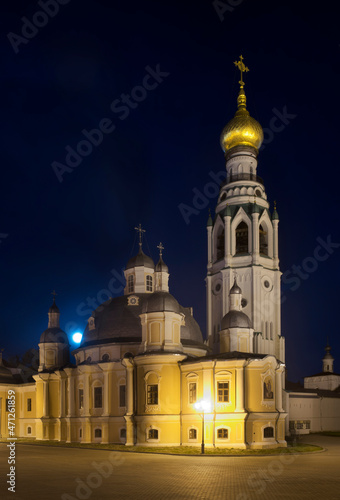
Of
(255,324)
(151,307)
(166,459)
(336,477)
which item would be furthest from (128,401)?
(336,477)

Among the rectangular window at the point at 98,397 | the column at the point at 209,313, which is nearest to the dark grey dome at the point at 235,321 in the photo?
the rectangular window at the point at 98,397

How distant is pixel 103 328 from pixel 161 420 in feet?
36.6

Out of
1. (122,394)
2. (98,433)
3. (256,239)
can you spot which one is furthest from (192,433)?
(256,239)

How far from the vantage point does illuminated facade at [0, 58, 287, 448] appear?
4022cm

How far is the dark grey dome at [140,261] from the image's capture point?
54.6 metres

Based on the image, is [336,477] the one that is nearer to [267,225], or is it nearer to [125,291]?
[125,291]

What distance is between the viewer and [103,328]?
50406mm

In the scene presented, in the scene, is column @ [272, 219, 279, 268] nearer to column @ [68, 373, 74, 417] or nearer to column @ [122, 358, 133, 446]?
column @ [122, 358, 133, 446]

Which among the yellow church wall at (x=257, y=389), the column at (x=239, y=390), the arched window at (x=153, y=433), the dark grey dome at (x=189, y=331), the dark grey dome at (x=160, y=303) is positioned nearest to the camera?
the column at (x=239, y=390)

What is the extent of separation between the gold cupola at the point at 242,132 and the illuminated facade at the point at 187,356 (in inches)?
4.5

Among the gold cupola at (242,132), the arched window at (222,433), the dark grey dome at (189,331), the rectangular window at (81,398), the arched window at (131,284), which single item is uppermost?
the gold cupola at (242,132)

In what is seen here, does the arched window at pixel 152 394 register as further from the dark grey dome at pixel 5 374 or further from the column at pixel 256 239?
the dark grey dome at pixel 5 374

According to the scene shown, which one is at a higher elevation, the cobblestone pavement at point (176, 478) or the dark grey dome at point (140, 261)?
the dark grey dome at point (140, 261)

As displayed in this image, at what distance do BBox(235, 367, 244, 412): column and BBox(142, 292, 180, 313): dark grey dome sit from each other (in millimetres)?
7015
